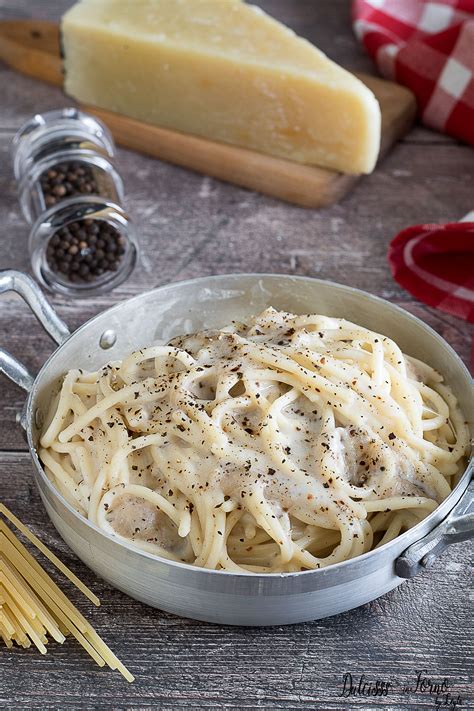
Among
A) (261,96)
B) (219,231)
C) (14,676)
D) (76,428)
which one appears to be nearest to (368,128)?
(261,96)

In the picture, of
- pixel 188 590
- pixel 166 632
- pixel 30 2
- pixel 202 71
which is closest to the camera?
pixel 188 590

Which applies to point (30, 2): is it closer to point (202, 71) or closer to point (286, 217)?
point (202, 71)

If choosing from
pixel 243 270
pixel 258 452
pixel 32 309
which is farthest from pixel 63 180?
pixel 258 452

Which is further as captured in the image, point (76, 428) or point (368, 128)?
point (368, 128)

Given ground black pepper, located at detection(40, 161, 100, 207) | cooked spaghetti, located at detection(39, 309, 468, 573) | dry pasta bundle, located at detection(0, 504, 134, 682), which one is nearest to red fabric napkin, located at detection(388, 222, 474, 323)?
cooked spaghetti, located at detection(39, 309, 468, 573)

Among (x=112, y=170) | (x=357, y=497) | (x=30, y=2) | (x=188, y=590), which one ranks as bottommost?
(x=30, y=2)

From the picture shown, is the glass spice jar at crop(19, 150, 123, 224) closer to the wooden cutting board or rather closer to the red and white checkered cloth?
the wooden cutting board

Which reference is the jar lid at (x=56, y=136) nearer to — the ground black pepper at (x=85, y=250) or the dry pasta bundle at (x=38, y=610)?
the ground black pepper at (x=85, y=250)
